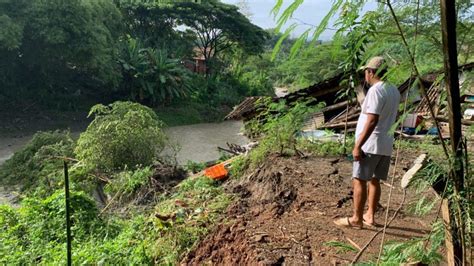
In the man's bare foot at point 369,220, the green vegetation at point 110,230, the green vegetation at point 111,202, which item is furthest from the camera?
the green vegetation at point 111,202

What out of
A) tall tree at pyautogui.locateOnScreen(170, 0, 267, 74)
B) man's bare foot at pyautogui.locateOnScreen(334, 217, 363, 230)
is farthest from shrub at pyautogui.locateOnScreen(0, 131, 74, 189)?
tall tree at pyautogui.locateOnScreen(170, 0, 267, 74)

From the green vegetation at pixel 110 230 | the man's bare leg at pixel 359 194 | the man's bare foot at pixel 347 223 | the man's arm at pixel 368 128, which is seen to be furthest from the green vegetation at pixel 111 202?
the man's arm at pixel 368 128

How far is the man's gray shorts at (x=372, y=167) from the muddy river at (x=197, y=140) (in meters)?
9.84

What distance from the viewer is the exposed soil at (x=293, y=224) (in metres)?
3.69

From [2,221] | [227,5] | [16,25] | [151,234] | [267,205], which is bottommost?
[2,221]

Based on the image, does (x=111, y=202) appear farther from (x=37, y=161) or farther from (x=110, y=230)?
(x=37, y=161)

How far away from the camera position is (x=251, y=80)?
33750 mm

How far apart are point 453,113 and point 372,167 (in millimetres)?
2236

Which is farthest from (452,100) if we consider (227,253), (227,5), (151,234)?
(227,5)

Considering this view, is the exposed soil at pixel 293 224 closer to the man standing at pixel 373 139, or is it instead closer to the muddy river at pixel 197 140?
the man standing at pixel 373 139

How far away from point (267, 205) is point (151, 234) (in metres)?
1.49

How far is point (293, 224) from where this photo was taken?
4.32m

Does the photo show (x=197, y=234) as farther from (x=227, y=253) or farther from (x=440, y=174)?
(x=440, y=174)

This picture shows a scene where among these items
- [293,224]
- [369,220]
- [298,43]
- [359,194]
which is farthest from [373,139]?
[298,43]
